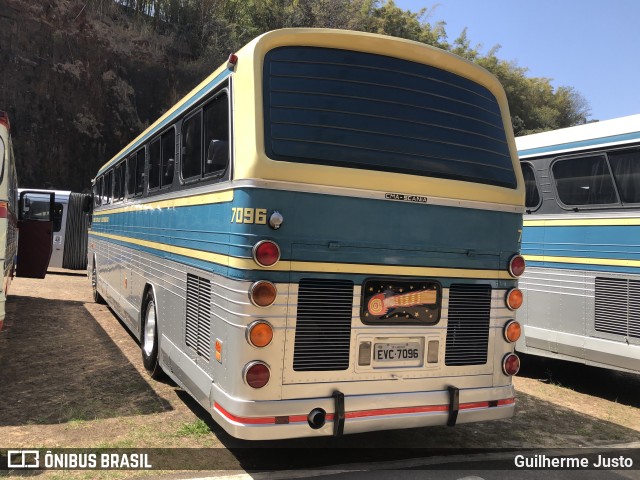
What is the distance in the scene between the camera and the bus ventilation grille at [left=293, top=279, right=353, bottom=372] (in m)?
3.61

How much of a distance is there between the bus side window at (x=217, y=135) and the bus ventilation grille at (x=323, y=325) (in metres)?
1.11

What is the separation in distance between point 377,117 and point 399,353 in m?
1.74

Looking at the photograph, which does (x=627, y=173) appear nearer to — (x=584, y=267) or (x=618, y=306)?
(x=584, y=267)

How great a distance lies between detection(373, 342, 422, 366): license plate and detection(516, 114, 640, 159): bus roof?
4.00m

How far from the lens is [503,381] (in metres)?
4.34

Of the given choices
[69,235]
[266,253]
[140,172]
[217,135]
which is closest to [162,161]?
[140,172]

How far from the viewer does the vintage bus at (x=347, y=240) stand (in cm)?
352

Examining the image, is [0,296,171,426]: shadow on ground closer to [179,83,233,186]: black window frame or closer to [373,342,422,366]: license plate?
[179,83,233,186]: black window frame

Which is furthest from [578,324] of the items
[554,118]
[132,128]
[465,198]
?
[554,118]

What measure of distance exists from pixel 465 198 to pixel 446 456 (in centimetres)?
212

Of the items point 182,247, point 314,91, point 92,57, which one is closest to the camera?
point 314,91

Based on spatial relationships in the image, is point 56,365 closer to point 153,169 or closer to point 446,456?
point 153,169

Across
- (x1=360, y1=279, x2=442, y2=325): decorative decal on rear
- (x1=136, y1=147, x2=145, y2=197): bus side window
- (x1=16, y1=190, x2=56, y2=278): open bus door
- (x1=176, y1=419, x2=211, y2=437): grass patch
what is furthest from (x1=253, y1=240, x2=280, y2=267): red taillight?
(x1=16, y1=190, x2=56, y2=278): open bus door

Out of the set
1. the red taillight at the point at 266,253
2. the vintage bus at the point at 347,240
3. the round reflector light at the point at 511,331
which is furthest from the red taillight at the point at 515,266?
the red taillight at the point at 266,253
